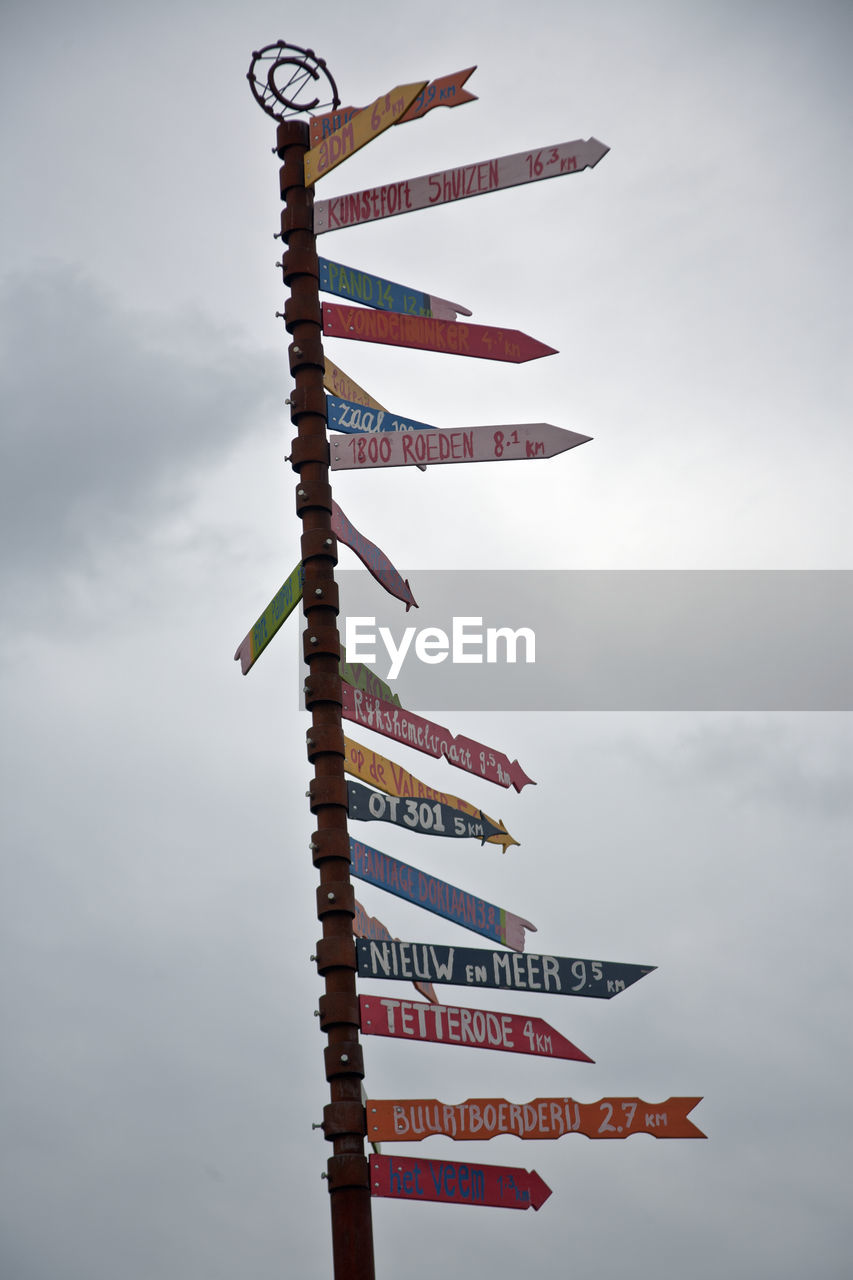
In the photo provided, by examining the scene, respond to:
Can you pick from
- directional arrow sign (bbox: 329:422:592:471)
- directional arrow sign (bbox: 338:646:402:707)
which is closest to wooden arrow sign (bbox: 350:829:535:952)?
directional arrow sign (bbox: 338:646:402:707)

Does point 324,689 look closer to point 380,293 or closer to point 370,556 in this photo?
point 370,556

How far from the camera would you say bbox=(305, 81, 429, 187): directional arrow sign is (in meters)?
7.66

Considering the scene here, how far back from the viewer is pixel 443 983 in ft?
26.3

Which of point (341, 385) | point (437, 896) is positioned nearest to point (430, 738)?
point (437, 896)

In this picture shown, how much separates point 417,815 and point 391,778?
2.38ft

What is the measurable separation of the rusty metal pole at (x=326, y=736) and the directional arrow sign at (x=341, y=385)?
0.95 feet

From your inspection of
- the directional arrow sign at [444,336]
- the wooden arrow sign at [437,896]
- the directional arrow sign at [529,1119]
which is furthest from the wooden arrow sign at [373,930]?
the directional arrow sign at [444,336]

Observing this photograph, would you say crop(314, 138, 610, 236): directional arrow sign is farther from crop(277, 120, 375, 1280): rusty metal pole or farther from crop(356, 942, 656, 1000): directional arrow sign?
crop(356, 942, 656, 1000): directional arrow sign

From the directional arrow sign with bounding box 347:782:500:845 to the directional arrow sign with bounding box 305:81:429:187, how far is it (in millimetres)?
3612

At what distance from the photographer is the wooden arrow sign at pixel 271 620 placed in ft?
28.2

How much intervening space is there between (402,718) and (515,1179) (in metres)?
2.85

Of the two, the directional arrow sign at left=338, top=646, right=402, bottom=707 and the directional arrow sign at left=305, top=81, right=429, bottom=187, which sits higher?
the directional arrow sign at left=305, top=81, right=429, bottom=187

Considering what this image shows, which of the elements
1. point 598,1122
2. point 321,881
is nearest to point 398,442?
point 321,881

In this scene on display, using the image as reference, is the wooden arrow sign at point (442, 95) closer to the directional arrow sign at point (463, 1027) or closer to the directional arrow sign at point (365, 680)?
the directional arrow sign at point (365, 680)
